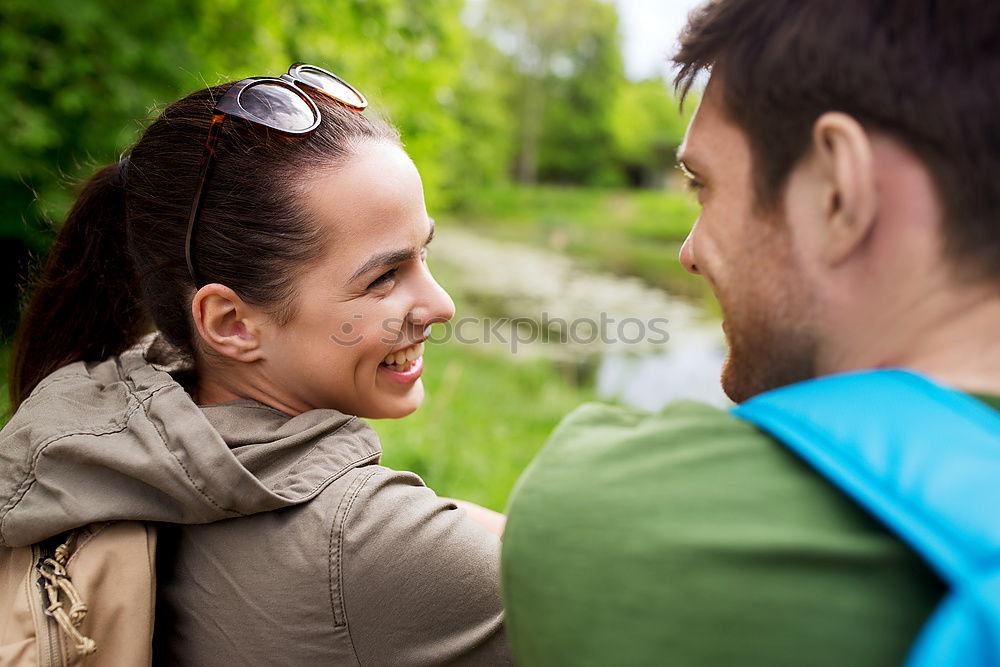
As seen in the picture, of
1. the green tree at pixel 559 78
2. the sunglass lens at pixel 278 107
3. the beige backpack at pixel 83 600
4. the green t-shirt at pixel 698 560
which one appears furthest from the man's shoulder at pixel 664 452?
the green tree at pixel 559 78

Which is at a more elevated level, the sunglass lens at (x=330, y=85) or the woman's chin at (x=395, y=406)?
the sunglass lens at (x=330, y=85)

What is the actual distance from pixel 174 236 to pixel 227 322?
229mm

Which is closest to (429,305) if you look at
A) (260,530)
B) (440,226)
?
(260,530)

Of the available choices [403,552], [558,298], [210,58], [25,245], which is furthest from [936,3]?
[558,298]

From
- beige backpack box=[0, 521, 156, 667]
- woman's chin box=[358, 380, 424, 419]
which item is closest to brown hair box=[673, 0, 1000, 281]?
woman's chin box=[358, 380, 424, 419]

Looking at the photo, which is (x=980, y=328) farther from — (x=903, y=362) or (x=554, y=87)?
(x=554, y=87)

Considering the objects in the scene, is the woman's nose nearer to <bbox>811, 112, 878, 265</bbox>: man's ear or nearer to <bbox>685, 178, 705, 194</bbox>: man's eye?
<bbox>685, 178, 705, 194</bbox>: man's eye

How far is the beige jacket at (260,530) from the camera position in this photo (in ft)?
4.58

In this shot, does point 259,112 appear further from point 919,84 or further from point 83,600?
point 919,84

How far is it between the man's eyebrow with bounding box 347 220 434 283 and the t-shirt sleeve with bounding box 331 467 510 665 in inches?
18.6

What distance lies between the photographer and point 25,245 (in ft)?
22.2

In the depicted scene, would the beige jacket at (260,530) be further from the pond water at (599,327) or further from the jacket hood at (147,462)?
the pond water at (599,327)

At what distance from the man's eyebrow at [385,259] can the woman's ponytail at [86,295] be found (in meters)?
0.64

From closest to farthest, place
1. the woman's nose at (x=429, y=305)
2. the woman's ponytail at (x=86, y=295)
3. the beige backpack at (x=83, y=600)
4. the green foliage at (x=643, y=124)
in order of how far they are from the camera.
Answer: the beige backpack at (x=83, y=600) → the woman's nose at (x=429, y=305) → the woman's ponytail at (x=86, y=295) → the green foliage at (x=643, y=124)
